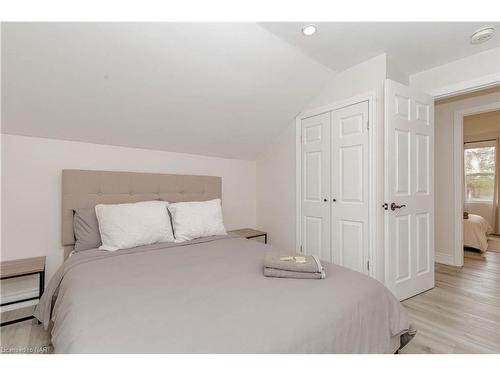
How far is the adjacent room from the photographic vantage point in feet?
3.71

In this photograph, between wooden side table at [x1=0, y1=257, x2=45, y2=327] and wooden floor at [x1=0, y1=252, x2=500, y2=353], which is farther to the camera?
wooden side table at [x1=0, y1=257, x2=45, y2=327]

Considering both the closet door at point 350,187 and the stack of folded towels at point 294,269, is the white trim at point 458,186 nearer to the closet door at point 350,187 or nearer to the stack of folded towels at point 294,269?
the closet door at point 350,187

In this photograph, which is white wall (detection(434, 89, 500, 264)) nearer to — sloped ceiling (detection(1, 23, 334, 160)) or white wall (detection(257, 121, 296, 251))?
sloped ceiling (detection(1, 23, 334, 160))

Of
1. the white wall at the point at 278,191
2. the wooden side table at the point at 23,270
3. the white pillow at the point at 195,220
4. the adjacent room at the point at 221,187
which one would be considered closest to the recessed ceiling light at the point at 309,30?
the adjacent room at the point at 221,187

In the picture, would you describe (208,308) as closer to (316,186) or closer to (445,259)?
(316,186)

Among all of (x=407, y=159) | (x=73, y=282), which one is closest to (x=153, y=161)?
(x=73, y=282)

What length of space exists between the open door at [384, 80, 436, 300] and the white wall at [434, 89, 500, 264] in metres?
1.21

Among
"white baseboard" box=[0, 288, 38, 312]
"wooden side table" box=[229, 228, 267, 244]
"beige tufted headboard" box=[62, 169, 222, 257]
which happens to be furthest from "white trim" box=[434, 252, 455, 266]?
"white baseboard" box=[0, 288, 38, 312]

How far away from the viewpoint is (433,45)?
2164mm

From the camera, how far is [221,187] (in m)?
3.33

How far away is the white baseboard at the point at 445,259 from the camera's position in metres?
3.38

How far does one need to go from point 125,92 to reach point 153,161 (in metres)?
0.88

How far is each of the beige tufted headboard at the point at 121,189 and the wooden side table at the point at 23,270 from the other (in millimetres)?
262
